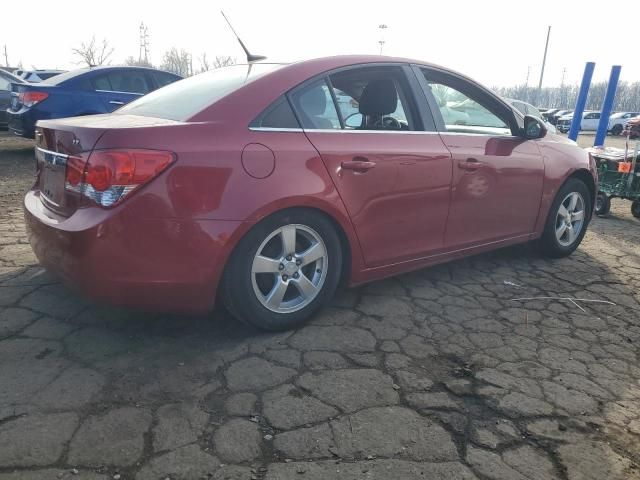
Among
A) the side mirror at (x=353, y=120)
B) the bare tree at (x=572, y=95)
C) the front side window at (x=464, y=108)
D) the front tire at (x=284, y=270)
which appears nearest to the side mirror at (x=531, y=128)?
the front side window at (x=464, y=108)

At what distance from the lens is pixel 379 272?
3.18 metres

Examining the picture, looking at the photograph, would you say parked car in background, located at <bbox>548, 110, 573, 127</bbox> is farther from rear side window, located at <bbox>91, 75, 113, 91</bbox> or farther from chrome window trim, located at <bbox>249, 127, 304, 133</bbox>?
chrome window trim, located at <bbox>249, 127, 304, 133</bbox>

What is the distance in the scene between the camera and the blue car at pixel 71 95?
7480mm

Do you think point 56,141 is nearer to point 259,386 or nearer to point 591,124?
point 259,386

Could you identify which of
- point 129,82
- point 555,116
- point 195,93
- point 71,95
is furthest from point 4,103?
point 555,116

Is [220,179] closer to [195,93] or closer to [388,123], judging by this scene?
[195,93]

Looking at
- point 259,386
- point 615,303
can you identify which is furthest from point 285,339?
point 615,303

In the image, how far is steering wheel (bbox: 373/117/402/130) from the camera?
10.3 feet

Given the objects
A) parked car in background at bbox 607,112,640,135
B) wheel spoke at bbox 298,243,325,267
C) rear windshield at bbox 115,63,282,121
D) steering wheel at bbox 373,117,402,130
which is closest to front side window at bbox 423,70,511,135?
steering wheel at bbox 373,117,402,130

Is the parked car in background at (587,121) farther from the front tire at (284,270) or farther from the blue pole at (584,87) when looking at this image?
the front tire at (284,270)

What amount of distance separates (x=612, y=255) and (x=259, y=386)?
392cm

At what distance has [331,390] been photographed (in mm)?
2303

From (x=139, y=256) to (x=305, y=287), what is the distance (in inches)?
36.5

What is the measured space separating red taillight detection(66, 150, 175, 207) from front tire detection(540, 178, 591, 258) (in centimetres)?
330
